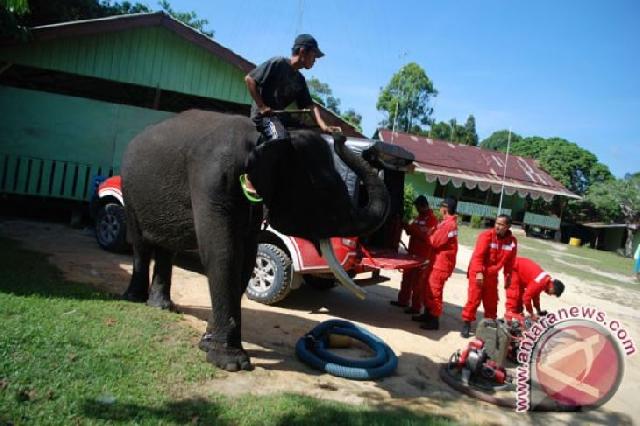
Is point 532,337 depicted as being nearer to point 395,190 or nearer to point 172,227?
point 395,190

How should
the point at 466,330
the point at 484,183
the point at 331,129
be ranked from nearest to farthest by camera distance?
the point at 331,129, the point at 466,330, the point at 484,183

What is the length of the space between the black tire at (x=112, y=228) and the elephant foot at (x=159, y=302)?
9.09ft

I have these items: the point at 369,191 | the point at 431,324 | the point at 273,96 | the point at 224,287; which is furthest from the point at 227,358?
the point at 431,324

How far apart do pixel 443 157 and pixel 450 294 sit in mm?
24354

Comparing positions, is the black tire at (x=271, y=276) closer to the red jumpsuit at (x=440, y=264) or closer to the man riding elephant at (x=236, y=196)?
the man riding elephant at (x=236, y=196)

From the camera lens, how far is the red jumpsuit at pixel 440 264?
7.32 m

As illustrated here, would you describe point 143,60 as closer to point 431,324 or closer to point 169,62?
point 169,62

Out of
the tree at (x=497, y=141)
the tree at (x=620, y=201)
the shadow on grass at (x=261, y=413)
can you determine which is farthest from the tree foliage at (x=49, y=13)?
the tree at (x=497, y=141)

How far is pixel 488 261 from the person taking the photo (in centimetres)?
707

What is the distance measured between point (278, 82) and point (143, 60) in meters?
7.14

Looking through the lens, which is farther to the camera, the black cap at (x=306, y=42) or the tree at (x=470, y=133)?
the tree at (x=470, y=133)

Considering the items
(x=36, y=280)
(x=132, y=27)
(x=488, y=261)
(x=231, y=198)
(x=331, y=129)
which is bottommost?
(x=36, y=280)

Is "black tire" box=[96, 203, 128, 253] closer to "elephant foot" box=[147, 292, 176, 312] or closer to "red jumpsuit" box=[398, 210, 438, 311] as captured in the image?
"elephant foot" box=[147, 292, 176, 312]

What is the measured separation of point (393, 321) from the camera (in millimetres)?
7527
